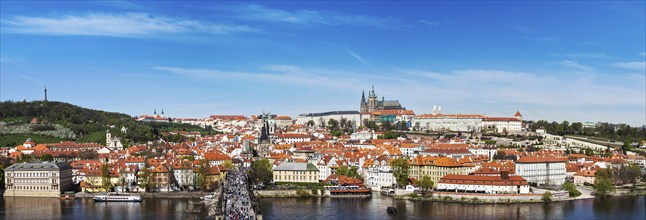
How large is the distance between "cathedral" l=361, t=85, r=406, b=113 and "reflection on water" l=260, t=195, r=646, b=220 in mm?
63016

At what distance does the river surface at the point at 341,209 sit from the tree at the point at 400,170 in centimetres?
273

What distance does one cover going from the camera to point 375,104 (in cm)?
9544

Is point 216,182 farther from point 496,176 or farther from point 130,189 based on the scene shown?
point 496,176

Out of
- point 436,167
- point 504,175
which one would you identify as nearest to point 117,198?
point 436,167

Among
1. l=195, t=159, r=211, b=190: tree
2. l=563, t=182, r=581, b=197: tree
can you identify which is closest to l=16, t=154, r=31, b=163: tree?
l=195, t=159, r=211, b=190: tree

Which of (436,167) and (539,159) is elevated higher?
(539,159)

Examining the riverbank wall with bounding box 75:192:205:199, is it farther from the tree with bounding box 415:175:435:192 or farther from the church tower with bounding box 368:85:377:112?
the church tower with bounding box 368:85:377:112

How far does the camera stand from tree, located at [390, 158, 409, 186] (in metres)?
34.4

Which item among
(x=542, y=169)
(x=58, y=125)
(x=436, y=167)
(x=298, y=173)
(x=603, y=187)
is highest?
(x=58, y=125)

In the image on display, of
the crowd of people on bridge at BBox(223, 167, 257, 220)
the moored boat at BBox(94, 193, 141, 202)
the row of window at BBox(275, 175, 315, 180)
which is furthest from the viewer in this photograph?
the row of window at BBox(275, 175, 315, 180)

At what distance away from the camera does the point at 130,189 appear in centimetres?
3344

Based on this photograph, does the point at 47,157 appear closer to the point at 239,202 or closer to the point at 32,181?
the point at 32,181

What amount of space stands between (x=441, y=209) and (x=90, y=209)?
15283 mm

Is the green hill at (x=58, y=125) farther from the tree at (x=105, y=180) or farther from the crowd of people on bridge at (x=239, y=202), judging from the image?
the crowd of people on bridge at (x=239, y=202)
